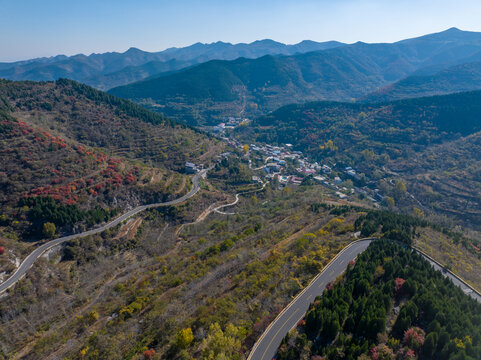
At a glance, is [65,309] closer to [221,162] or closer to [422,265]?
[422,265]

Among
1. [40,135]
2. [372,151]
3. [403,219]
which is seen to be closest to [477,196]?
[372,151]

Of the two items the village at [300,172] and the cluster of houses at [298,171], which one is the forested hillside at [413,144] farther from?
the cluster of houses at [298,171]

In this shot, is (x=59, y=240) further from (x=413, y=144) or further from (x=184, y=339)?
(x=413, y=144)

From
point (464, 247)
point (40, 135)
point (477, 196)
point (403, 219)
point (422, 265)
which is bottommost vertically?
point (477, 196)

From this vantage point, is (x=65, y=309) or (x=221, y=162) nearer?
(x=65, y=309)

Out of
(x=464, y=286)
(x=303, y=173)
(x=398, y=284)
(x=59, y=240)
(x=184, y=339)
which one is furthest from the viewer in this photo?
(x=303, y=173)

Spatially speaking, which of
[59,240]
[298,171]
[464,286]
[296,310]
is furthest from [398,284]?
[298,171]

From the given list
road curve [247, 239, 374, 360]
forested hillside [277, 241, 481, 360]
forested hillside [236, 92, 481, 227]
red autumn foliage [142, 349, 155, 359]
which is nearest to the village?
forested hillside [236, 92, 481, 227]

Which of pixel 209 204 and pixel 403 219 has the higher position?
pixel 403 219
